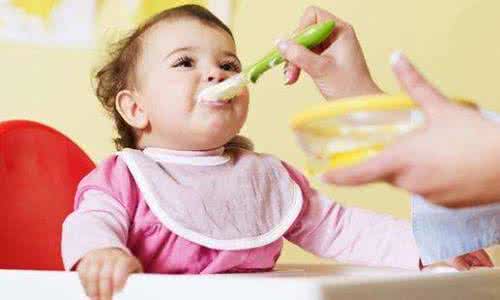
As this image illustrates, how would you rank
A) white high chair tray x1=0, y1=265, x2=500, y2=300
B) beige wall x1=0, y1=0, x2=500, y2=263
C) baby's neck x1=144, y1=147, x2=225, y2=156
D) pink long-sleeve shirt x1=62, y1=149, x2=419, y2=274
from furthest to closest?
1. beige wall x1=0, y1=0, x2=500, y2=263
2. baby's neck x1=144, y1=147, x2=225, y2=156
3. pink long-sleeve shirt x1=62, y1=149, x2=419, y2=274
4. white high chair tray x1=0, y1=265, x2=500, y2=300

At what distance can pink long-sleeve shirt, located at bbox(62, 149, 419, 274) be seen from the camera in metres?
0.74

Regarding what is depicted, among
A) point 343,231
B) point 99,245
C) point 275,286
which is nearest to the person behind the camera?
point 275,286

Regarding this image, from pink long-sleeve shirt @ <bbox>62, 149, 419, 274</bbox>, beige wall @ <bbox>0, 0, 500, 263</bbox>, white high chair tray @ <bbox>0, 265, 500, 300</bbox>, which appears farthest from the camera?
beige wall @ <bbox>0, 0, 500, 263</bbox>

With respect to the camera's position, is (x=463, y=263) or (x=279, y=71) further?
(x=279, y=71)

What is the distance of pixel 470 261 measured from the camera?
2.70ft

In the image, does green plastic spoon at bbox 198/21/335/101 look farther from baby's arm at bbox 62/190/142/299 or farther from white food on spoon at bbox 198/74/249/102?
baby's arm at bbox 62/190/142/299

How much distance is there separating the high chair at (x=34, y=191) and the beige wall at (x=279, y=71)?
37 centimetres

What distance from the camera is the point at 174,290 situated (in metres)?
0.57

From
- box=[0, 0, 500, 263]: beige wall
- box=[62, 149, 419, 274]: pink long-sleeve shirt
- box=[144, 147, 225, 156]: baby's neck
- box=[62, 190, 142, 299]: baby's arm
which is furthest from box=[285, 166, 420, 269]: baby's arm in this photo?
box=[0, 0, 500, 263]: beige wall

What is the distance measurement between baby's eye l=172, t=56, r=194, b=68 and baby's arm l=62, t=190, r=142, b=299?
0.15 m

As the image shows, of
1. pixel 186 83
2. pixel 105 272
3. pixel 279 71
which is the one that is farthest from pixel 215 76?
pixel 279 71

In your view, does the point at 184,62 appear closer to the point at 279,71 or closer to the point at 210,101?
the point at 210,101

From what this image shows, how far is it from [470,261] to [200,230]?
263 millimetres

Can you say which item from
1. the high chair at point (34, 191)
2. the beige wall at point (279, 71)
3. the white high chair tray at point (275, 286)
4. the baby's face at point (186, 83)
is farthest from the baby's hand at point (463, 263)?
the beige wall at point (279, 71)
